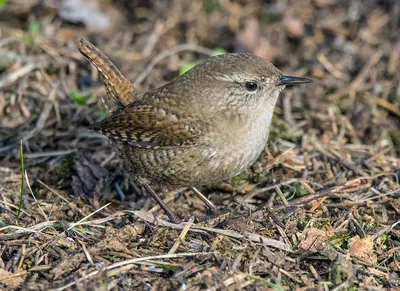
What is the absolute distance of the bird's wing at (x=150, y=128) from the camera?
4.32 metres

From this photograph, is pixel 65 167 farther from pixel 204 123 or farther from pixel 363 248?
pixel 363 248

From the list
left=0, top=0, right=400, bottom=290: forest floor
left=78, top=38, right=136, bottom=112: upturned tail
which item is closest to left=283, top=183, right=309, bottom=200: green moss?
left=0, top=0, right=400, bottom=290: forest floor

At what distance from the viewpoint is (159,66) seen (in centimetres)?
670

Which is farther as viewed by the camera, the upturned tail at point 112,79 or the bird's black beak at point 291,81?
the upturned tail at point 112,79

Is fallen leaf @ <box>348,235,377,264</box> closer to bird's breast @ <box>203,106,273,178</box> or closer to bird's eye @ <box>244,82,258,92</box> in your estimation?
bird's breast @ <box>203,106,273,178</box>

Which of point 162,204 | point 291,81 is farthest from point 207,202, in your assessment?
point 291,81

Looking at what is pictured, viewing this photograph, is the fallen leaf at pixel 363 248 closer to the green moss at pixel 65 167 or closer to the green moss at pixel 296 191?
the green moss at pixel 296 191

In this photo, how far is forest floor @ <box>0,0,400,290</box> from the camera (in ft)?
12.3

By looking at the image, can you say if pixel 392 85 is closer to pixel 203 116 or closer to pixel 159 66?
pixel 159 66

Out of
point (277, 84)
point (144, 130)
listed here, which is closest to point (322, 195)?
point (277, 84)

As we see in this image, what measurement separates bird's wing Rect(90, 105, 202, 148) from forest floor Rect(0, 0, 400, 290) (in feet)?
1.72

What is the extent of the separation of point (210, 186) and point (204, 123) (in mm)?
1002

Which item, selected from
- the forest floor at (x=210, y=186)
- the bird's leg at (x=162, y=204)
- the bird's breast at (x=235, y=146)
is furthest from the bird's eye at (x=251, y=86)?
the bird's leg at (x=162, y=204)

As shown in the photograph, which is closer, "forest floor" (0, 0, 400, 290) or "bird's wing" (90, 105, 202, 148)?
"forest floor" (0, 0, 400, 290)
